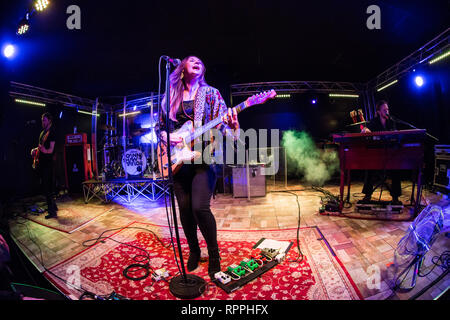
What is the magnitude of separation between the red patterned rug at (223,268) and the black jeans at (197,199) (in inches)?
14.8

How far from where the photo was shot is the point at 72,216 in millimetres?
3670

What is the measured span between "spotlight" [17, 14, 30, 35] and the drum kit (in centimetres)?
302

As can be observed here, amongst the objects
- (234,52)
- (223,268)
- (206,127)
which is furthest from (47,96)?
(223,268)

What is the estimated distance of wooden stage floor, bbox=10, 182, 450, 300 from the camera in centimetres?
164

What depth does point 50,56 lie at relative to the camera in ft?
15.7

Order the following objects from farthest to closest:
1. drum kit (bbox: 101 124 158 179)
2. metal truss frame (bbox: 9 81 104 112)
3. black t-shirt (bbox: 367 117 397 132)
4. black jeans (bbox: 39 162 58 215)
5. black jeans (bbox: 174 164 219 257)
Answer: metal truss frame (bbox: 9 81 104 112) → drum kit (bbox: 101 124 158 179) → black jeans (bbox: 39 162 58 215) → black t-shirt (bbox: 367 117 397 132) → black jeans (bbox: 174 164 219 257)

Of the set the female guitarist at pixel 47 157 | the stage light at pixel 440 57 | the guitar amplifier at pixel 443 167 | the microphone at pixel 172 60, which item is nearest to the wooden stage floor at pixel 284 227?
the guitar amplifier at pixel 443 167

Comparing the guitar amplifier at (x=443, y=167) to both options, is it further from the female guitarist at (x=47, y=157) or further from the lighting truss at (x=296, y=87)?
the female guitarist at (x=47, y=157)

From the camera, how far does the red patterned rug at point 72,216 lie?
3137 mm

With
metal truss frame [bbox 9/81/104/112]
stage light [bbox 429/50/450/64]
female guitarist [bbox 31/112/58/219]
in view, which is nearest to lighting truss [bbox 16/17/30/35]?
female guitarist [bbox 31/112/58/219]

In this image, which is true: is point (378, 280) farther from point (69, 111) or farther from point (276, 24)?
point (69, 111)

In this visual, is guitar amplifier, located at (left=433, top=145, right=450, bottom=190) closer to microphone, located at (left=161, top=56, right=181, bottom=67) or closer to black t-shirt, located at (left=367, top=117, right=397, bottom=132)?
black t-shirt, located at (left=367, top=117, right=397, bottom=132)

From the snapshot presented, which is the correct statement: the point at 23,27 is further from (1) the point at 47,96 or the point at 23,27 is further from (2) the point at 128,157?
(1) the point at 47,96

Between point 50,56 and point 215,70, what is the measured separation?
442 cm
